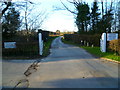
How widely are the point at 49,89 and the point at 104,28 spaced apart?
25.9 m

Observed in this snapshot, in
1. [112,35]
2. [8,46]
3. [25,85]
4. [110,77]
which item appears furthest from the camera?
[112,35]

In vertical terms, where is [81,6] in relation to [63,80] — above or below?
above

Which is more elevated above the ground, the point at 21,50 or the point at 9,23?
the point at 9,23

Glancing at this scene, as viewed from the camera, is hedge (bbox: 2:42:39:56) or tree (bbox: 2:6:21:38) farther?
tree (bbox: 2:6:21:38)

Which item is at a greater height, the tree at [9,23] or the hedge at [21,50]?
the tree at [9,23]

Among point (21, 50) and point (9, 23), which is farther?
point (9, 23)

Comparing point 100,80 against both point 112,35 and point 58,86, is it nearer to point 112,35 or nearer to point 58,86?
point 58,86

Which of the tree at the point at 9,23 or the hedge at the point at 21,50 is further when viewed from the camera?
the tree at the point at 9,23

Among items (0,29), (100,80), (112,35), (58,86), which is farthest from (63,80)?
(0,29)

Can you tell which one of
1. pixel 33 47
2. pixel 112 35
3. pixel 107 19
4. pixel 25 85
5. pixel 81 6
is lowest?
pixel 25 85

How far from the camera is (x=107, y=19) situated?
99.5 ft

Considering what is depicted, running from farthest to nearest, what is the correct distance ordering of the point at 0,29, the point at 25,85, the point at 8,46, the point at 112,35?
1. the point at 0,29
2. the point at 112,35
3. the point at 8,46
4. the point at 25,85

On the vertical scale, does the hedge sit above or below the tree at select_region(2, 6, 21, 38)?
below

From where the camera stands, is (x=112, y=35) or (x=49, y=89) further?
(x=112, y=35)
